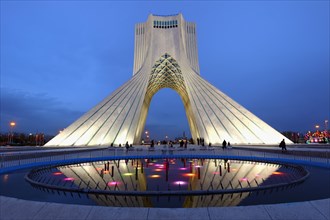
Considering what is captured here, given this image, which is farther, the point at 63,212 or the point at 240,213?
the point at 63,212

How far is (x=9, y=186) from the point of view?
767 centimetres

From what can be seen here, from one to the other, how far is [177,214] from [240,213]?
1.04 metres

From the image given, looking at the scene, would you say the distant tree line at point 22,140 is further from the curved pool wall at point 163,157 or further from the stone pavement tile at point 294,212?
the stone pavement tile at point 294,212

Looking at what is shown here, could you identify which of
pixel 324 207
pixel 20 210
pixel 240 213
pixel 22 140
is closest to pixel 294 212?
Result: pixel 324 207

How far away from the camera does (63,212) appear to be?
14.2 ft

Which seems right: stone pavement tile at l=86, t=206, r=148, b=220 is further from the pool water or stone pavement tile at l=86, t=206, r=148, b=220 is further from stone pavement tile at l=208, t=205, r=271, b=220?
the pool water

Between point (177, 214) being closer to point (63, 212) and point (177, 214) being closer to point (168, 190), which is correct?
point (63, 212)

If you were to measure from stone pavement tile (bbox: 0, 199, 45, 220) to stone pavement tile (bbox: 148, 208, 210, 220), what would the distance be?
2023 mm

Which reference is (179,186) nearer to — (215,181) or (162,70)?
(215,181)

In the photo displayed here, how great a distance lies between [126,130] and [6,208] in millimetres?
20955

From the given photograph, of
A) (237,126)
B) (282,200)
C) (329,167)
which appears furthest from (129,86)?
(282,200)

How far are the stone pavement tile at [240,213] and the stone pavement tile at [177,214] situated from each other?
15 centimetres

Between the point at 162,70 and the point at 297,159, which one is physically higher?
the point at 162,70

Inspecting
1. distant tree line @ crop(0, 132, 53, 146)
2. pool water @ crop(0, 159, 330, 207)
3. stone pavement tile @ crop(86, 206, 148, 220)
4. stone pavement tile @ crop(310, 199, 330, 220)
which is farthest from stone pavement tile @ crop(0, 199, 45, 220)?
distant tree line @ crop(0, 132, 53, 146)
